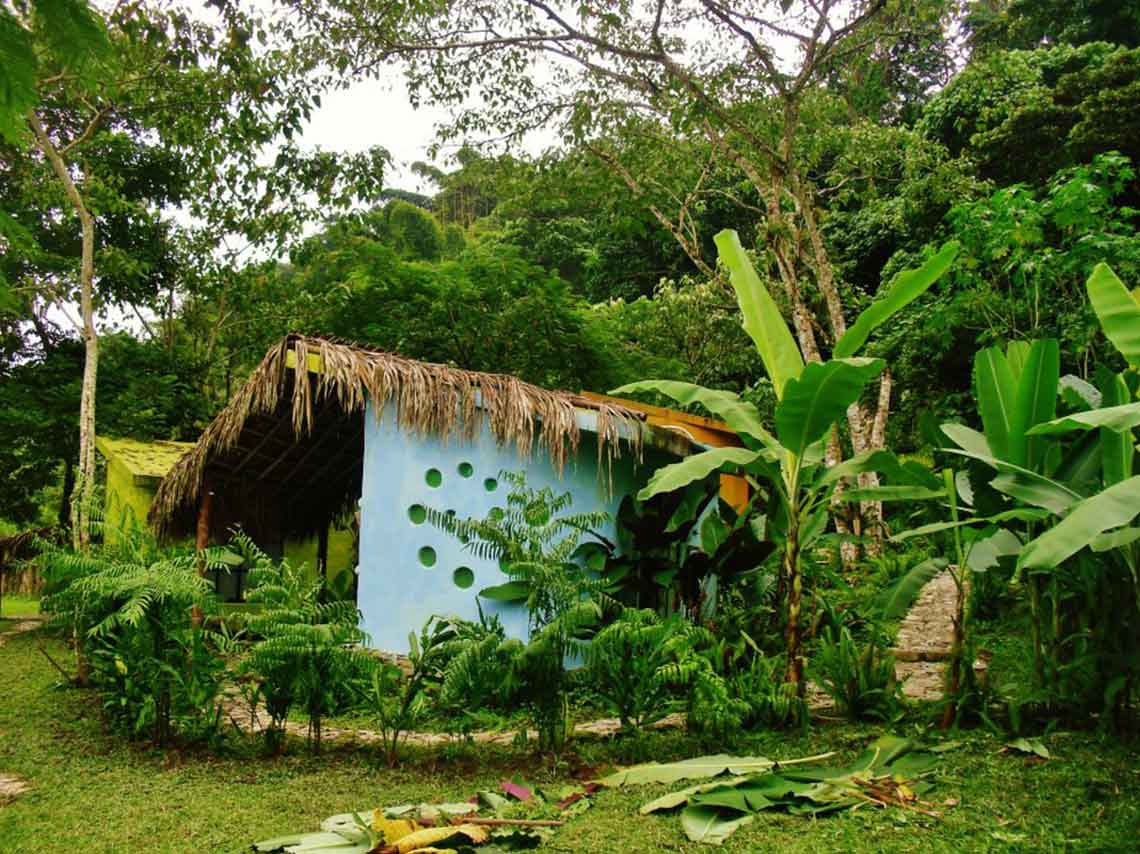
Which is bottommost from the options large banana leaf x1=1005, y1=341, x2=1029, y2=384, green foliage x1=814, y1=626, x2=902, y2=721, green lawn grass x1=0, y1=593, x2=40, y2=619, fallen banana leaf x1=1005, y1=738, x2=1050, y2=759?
green lawn grass x1=0, y1=593, x2=40, y2=619

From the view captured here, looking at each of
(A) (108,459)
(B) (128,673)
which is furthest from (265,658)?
(A) (108,459)

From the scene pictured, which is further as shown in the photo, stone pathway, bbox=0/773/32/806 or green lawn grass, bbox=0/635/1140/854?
stone pathway, bbox=0/773/32/806

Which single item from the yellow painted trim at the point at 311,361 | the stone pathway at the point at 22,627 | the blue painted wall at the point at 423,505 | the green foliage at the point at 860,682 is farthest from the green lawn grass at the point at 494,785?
the stone pathway at the point at 22,627

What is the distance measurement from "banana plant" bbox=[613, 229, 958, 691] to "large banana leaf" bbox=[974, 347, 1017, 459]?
45 centimetres

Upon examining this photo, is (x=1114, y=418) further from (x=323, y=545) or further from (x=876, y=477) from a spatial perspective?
(x=323, y=545)

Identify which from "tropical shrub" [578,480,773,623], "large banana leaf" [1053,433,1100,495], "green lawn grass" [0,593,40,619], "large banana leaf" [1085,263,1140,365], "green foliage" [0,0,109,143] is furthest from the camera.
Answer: "green lawn grass" [0,593,40,619]

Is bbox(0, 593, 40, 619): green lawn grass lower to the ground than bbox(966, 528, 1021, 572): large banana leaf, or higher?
lower

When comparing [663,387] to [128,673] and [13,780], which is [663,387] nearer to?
[128,673]

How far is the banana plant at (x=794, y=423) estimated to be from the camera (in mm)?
4441

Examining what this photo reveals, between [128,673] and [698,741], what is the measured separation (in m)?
2.88

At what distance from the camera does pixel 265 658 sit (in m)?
4.40

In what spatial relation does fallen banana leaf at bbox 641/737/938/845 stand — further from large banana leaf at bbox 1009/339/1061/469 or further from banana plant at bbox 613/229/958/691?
large banana leaf at bbox 1009/339/1061/469

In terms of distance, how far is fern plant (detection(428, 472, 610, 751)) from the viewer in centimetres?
443

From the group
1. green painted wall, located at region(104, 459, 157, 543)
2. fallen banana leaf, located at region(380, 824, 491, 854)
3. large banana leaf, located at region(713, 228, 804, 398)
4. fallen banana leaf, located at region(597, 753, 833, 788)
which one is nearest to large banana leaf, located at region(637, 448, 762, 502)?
large banana leaf, located at region(713, 228, 804, 398)
